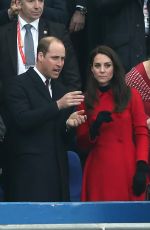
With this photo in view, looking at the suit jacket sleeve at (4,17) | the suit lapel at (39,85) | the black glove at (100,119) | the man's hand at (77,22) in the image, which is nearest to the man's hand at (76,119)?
the black glove at (100,119)

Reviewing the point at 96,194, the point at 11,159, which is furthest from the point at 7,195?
the point at 96,194

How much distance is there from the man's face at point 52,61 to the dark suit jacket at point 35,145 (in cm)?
10

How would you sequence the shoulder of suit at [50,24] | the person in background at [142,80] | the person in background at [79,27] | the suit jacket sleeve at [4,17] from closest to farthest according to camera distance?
the person in background at [142,80], the shoulder of suit at [50,24], the suit jacket sleeve at [4,17], the person in background at [79,27]

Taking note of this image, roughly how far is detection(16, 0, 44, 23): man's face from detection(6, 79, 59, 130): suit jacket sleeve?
1.03m

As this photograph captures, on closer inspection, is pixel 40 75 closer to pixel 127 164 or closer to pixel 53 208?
pixel 127 164

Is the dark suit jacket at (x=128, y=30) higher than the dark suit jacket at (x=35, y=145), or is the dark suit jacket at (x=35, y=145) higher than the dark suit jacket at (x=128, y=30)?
the dark suit jacket at (x=128, y=30)

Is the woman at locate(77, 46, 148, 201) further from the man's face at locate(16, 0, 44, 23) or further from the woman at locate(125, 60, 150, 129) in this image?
the man's face at locate(16, 0, 44, 23)

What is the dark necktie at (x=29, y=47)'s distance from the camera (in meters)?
7.07

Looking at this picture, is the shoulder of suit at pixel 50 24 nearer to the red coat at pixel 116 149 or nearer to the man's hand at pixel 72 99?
the red coat at pixel 116 149

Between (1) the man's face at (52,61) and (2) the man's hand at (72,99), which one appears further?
(1) the man's face at (52,61)

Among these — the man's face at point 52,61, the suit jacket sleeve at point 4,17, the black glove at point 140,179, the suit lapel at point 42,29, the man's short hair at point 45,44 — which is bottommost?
the black glove at point 140,179

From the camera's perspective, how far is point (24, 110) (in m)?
6.19

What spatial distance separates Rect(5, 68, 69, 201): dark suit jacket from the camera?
623cm

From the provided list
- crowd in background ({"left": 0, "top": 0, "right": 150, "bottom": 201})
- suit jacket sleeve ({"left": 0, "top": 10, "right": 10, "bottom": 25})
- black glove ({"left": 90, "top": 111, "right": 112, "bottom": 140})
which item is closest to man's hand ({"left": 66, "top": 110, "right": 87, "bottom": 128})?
crowd in background ({"left": 0, "top": 0, "right": 150, "bottom": 201})
